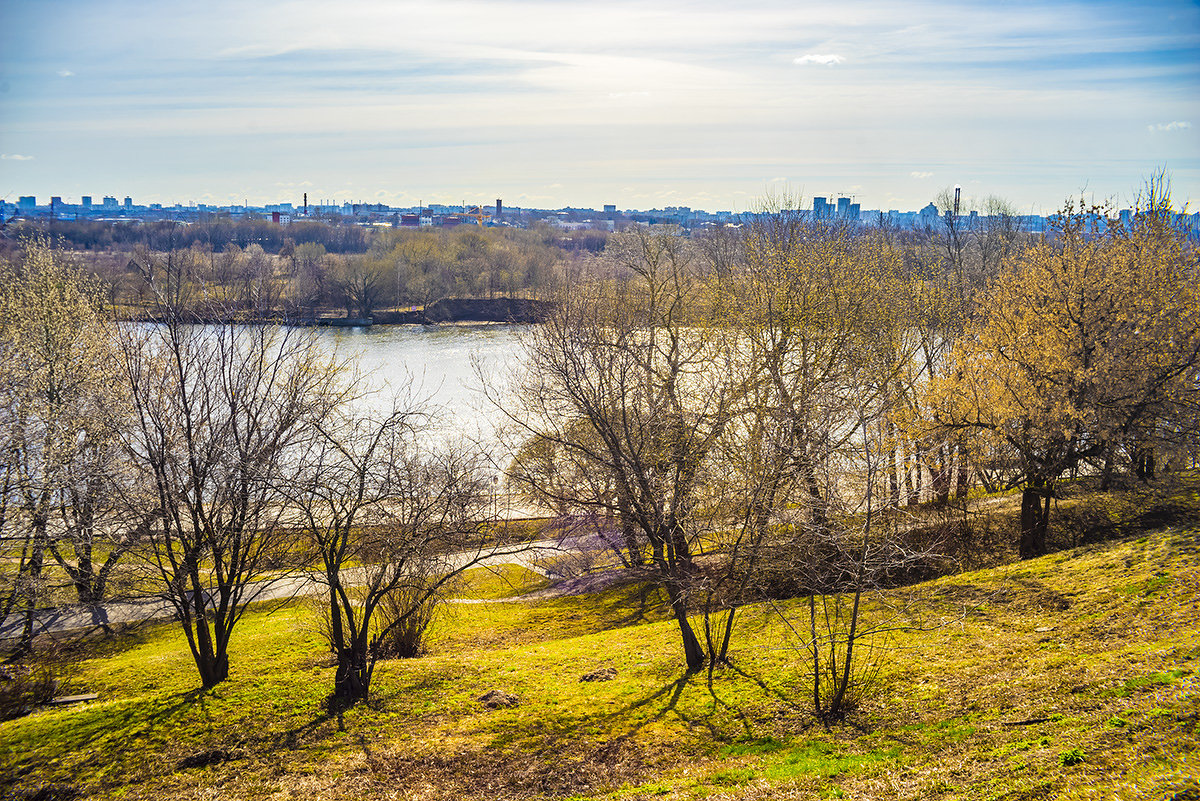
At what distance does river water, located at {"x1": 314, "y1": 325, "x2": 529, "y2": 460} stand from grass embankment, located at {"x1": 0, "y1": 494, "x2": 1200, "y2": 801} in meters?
15.4

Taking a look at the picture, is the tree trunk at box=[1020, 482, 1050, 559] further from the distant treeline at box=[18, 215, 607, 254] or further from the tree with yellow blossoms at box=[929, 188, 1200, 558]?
the distant treeline at box=[18, 215, 607, 254]

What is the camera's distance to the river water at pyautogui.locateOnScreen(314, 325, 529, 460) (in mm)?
35000

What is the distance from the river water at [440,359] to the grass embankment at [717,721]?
50.5ft

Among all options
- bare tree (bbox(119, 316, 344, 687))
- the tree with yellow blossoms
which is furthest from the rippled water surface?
the tree with yellow blossoms

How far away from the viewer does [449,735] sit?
10906 mm

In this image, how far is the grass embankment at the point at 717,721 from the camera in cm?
815

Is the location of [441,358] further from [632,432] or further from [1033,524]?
[632,432]

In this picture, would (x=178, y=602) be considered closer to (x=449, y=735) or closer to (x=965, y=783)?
(x=449, y=735)

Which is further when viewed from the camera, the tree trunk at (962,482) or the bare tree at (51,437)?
the tree trunk at (962,482)

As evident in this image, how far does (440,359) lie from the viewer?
1945 inches

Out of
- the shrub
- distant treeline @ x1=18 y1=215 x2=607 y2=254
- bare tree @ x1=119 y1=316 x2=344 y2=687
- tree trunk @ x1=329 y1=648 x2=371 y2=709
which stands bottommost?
the shrub

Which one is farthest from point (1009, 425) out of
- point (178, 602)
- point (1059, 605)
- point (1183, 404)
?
point (178, 602)

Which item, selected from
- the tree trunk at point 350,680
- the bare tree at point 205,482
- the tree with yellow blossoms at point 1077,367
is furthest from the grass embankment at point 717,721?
the tree with yellow blossoms at point 1077,367

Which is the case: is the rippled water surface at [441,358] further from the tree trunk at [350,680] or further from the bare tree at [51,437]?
the tree trunk at [350,680]
